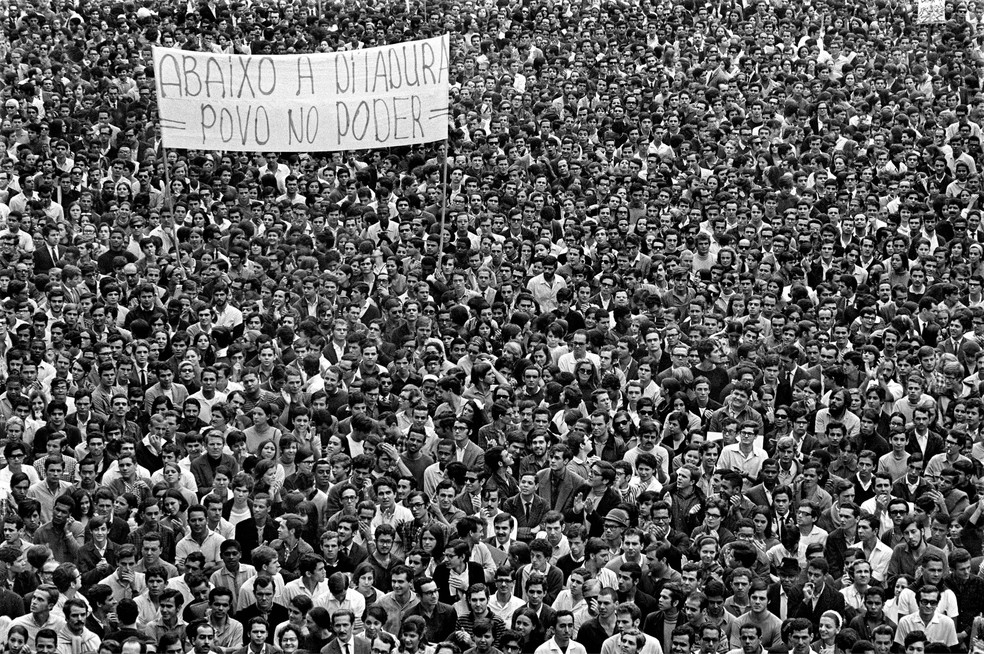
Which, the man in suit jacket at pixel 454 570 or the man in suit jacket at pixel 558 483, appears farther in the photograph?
the man in suit jacket at pixel 558 483

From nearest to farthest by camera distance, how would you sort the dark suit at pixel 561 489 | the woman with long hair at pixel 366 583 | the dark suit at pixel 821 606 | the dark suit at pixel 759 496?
the dark suit at pixel 821 606, the woman with long hair at pixel 366 583, the dark suit at pixel 759 496, the dark suit at pixel 561 489

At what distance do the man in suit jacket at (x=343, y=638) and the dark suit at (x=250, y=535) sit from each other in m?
1.29

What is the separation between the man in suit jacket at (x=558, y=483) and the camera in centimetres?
1491

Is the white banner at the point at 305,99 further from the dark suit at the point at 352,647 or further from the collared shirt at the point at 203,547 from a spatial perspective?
the dark suit at the point at 352,647

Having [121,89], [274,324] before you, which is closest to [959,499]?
[274,324]

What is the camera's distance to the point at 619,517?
1436 cm

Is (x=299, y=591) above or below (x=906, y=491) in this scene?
below

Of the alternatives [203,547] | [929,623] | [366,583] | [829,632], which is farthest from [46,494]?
[929,623]

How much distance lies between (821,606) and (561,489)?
7.65ft

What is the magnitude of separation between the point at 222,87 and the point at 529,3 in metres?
9.57

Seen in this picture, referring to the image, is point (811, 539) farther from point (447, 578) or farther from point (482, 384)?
point (482, 384)

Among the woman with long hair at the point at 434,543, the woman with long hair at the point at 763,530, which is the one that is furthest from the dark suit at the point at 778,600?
the woman with long hair at the point at 434,543

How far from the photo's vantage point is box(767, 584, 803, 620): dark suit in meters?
13.4

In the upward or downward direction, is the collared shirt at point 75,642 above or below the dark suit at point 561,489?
below
